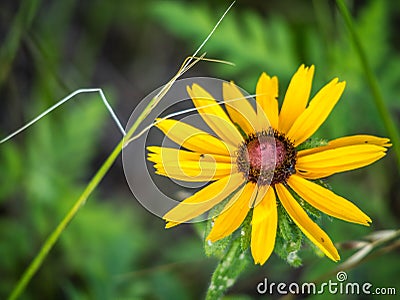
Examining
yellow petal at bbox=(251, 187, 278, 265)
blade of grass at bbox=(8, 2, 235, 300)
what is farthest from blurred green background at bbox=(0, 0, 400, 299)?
yellow petal at bbox=(251, 187, 278, 265)

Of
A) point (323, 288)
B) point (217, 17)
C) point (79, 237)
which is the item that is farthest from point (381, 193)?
point (79, 237)

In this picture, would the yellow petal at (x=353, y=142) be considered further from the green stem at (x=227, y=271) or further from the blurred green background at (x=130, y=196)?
the blurred green background at (x=130, y=196)

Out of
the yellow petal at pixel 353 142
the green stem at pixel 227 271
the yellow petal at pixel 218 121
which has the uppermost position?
the yellow petal at pixel 218 121

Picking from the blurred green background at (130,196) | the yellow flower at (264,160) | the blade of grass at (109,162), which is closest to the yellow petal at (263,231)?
the yellow flower at (264,160)

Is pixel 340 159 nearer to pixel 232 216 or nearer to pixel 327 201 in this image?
pixel 327 201

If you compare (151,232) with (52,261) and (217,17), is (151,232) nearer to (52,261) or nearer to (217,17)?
(52,261)

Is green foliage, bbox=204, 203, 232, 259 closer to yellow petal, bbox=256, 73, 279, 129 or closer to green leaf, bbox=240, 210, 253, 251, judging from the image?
green leaf, bbox=240, 210, 253, 251
